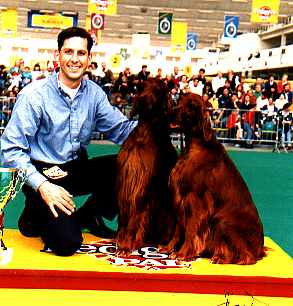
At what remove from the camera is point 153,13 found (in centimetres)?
3238

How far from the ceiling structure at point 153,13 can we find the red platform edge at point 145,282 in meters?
26.9

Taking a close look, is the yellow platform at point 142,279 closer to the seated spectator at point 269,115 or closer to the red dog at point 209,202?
the red dog at point 209,202

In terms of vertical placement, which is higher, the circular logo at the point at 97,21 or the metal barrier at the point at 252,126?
the circular logo at the point at 97,21

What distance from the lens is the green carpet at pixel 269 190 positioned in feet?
15.4

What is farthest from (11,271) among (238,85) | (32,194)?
(238,85)

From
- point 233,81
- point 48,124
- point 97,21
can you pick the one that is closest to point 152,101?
point 48,124

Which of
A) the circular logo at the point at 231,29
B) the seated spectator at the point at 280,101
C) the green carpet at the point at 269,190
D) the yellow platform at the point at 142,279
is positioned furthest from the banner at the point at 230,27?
the yellow platform at the point at 142,279

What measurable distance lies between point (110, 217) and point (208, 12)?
30086 mm

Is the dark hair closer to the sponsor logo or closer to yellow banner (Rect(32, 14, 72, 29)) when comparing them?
the sponsor logo

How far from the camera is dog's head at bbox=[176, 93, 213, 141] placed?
2637 mm

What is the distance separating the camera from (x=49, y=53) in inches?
1503

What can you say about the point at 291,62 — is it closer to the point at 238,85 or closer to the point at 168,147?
the point at 238,85

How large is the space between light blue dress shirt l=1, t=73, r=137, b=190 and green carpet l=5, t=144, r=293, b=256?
168cm

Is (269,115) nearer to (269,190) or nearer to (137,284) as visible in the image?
(269,190)
